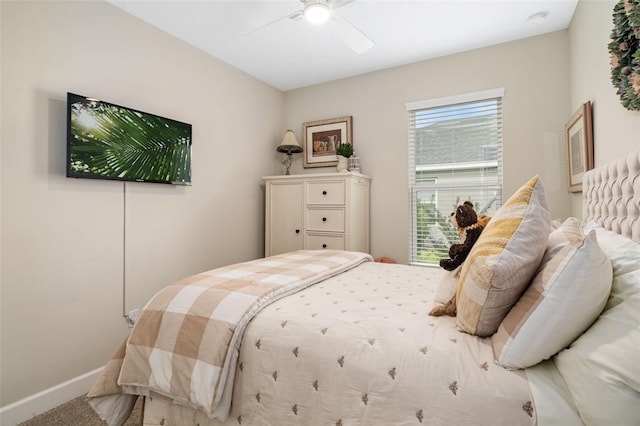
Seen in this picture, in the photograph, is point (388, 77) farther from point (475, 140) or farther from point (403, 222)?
point (403, 222)

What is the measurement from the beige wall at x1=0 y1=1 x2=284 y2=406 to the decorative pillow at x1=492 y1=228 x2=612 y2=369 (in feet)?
7.95

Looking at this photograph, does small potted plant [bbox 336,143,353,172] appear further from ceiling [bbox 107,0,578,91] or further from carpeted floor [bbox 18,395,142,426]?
carpeted floor [bbox 18,395,142,426]

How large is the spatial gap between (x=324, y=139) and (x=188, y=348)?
295cm

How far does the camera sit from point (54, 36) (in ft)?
6.53

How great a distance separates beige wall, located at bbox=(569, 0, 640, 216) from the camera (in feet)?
5.04

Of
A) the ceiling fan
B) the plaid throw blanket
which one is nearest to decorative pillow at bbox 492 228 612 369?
the plaid throw blanket

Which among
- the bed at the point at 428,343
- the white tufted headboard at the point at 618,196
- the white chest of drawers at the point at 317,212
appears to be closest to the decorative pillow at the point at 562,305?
the bed at the point at 428,343

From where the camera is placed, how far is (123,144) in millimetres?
2262

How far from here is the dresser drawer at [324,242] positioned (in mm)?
3184

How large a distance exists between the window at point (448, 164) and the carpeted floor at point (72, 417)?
8.56ft

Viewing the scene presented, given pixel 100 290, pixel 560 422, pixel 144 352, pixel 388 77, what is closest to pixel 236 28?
pixel 388 77

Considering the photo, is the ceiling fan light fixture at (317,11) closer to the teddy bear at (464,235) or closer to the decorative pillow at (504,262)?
the teddy bear at (464,235)

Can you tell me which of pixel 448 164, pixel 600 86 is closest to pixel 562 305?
pixel 600 86

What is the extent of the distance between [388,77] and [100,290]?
3224 mm
